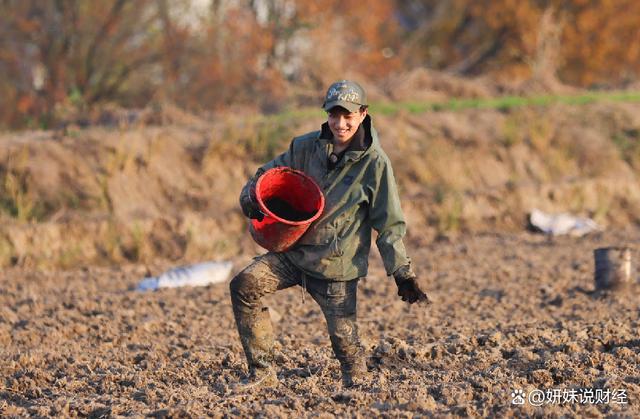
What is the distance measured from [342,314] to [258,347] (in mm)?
461

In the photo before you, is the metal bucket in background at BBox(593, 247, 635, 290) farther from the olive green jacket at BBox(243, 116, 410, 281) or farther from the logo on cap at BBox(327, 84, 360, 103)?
the logo on cap at BBox(327, 84, 360, 103)

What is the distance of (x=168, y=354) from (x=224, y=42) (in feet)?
47.5

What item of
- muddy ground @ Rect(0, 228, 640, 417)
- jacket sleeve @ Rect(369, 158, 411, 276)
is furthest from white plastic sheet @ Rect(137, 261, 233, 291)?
jacket sleeve @ Rect(369, 158, 411, 276)

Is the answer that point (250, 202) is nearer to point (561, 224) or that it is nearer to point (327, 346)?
point (327, 346)

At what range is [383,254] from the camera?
520 centimetres

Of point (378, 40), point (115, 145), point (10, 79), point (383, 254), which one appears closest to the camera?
point (383, 254)

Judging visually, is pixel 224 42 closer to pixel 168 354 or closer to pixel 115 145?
pixel 115 145

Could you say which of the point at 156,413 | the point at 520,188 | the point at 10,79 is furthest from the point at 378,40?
the point at 156,413

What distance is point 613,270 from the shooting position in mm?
8438

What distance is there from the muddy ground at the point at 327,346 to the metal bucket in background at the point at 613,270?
0.36 ft

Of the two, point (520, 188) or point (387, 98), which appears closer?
point (520, 188)

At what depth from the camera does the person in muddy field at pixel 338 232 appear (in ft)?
16.9

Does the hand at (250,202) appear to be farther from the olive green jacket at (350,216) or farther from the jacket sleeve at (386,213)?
the jacket sleeve at (386,213)

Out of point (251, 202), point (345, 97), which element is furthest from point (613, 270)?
point (251, 202)
